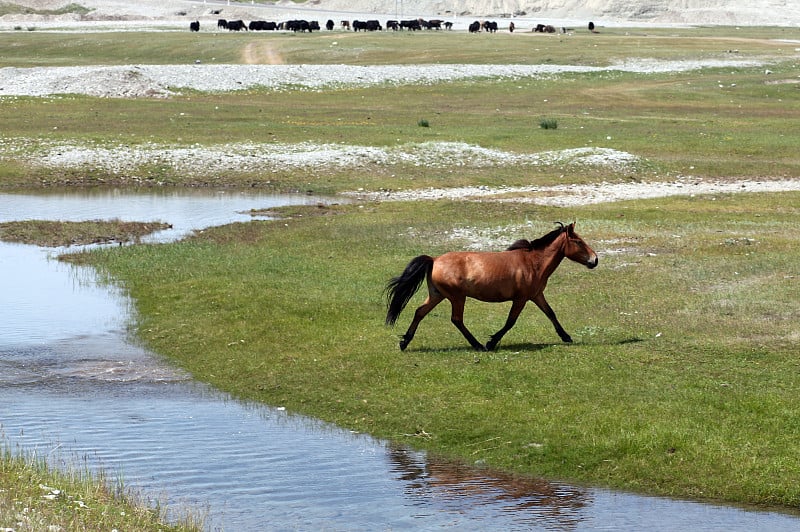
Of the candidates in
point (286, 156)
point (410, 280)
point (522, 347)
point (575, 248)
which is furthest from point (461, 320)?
point (286, 156)

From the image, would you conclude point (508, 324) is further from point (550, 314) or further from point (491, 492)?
point (491, 492)

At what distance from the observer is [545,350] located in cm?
1867

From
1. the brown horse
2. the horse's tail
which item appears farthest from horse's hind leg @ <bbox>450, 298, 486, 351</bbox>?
the horse's tail

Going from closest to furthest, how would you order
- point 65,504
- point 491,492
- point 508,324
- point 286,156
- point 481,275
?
point 65,504, point 491,492, point 481,275, point 508,324, point 286,156

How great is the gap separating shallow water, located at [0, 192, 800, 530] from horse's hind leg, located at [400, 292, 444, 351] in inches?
101

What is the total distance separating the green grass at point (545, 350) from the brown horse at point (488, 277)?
0.66m

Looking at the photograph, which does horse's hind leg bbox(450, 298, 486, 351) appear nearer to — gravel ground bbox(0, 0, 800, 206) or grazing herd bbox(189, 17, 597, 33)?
gravel ground bbox(0, 0, 800, 206)

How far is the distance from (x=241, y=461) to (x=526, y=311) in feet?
29.1

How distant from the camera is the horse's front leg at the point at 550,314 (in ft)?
61.3

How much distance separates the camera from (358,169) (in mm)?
42625

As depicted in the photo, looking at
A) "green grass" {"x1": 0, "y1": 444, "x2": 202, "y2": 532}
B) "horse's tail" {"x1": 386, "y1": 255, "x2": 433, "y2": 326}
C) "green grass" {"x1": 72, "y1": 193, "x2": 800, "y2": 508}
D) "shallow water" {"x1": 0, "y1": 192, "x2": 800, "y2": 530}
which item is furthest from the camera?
"horse's tail" {"x1": 386, "y1": 255, "x2": 433, "y2": 326}

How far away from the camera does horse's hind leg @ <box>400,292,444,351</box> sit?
59.7 feet

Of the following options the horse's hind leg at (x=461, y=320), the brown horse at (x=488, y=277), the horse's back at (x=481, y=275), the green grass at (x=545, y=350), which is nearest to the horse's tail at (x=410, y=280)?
the brown horse at (x=488, y=277)

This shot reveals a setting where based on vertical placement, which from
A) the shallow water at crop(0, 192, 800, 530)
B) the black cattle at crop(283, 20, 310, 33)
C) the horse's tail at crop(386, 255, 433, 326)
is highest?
the black cattle at crop(283, 20, 310, 33)
